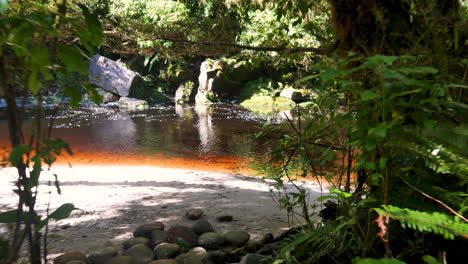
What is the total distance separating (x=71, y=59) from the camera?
0.98 m

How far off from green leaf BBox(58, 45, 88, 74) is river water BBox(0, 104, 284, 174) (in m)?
3.92

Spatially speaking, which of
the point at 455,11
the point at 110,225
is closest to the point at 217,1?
the point at 110,225

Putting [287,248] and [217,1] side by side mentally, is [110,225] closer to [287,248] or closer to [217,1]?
[287,248]

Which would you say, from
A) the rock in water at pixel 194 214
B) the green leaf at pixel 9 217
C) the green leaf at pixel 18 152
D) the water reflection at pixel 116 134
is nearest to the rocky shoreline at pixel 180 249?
the rock in water at pixel 194 214

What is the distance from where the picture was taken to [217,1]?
241 inches

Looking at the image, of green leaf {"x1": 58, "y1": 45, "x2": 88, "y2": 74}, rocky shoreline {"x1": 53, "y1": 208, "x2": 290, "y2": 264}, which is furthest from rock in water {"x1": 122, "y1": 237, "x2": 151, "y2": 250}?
green leaf {"x1": 58, "y1": 45, "x2": 88, "y2": 74}

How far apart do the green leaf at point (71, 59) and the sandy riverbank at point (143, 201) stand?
949 mm

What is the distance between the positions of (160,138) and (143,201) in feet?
18.2

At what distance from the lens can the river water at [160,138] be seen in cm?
720

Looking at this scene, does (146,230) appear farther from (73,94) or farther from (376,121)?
(376,121)

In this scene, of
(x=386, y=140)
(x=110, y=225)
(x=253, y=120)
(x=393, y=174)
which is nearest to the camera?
(x=386, y=140)

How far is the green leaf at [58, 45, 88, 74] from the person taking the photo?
97 centimetres

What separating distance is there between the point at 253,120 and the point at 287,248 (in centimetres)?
1011

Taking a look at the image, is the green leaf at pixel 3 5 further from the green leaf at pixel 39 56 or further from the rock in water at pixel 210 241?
the rock in water at pixel 210 241
